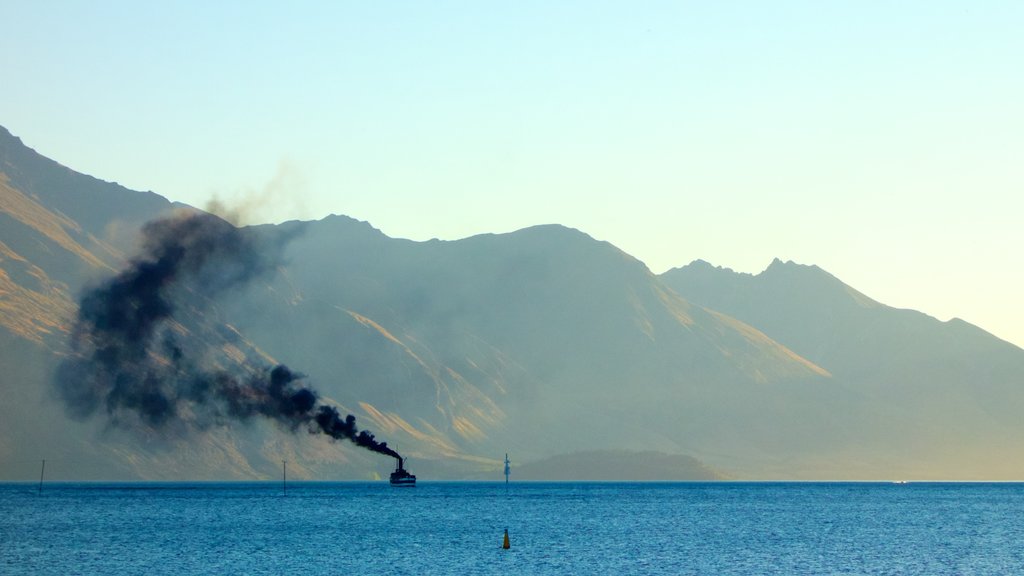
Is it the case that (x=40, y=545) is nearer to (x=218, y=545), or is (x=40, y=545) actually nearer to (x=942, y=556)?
(x=218, y=545)

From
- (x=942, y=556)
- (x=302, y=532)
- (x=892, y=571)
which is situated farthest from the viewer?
(x=302, y=532)

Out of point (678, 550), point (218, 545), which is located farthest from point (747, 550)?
point (218, 545)

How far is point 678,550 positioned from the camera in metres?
140

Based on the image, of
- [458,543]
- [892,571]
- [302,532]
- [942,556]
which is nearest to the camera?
[892,571]

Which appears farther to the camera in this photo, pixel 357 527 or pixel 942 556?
pixel 357 527

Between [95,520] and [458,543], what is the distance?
66.9 meters

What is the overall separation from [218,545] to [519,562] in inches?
1408

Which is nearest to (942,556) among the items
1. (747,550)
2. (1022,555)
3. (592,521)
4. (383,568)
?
(1022,555)

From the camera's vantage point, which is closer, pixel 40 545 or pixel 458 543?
pixel 40 545

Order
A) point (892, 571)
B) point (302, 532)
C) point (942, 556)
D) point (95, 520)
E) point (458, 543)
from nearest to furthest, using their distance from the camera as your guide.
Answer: point (892, 571)
point (942, 556)
point (458, 543)
point (302, 532)
point (95, 520)

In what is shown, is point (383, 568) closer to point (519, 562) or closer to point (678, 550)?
point (519, 562)

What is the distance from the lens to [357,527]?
579 ft

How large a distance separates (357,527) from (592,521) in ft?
120

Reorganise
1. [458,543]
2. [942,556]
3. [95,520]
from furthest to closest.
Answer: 1. [95,520]
2. [458,543]
3. [942,556]
